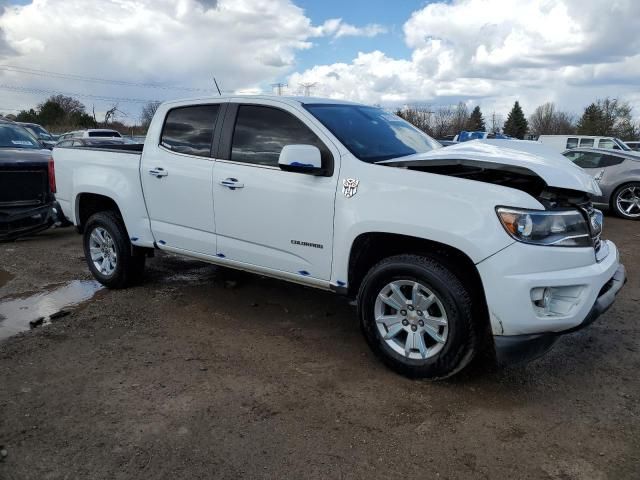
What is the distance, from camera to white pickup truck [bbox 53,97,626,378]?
3.17 m

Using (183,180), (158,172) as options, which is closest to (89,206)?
(158,172)

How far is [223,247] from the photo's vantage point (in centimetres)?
456

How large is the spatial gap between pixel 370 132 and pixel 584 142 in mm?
22800

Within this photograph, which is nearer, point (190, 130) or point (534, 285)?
point (534, 285)

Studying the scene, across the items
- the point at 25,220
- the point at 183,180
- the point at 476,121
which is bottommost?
the point at 25,220

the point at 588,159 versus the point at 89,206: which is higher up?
the point at 588,159

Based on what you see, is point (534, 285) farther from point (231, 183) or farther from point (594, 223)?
point (231, 183)

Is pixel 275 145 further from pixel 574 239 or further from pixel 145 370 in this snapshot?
pixel 574 239

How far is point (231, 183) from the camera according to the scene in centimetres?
434

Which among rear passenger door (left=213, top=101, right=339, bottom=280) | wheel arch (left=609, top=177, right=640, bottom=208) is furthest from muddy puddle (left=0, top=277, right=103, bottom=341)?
wheel arch (left=609, top=177, right=640, bottom=208)

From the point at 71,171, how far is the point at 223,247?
93.0 inches

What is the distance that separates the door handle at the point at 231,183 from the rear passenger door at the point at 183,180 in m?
0.18

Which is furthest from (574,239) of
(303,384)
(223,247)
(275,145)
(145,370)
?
(145,370)

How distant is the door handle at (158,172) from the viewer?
4844 millimetres
